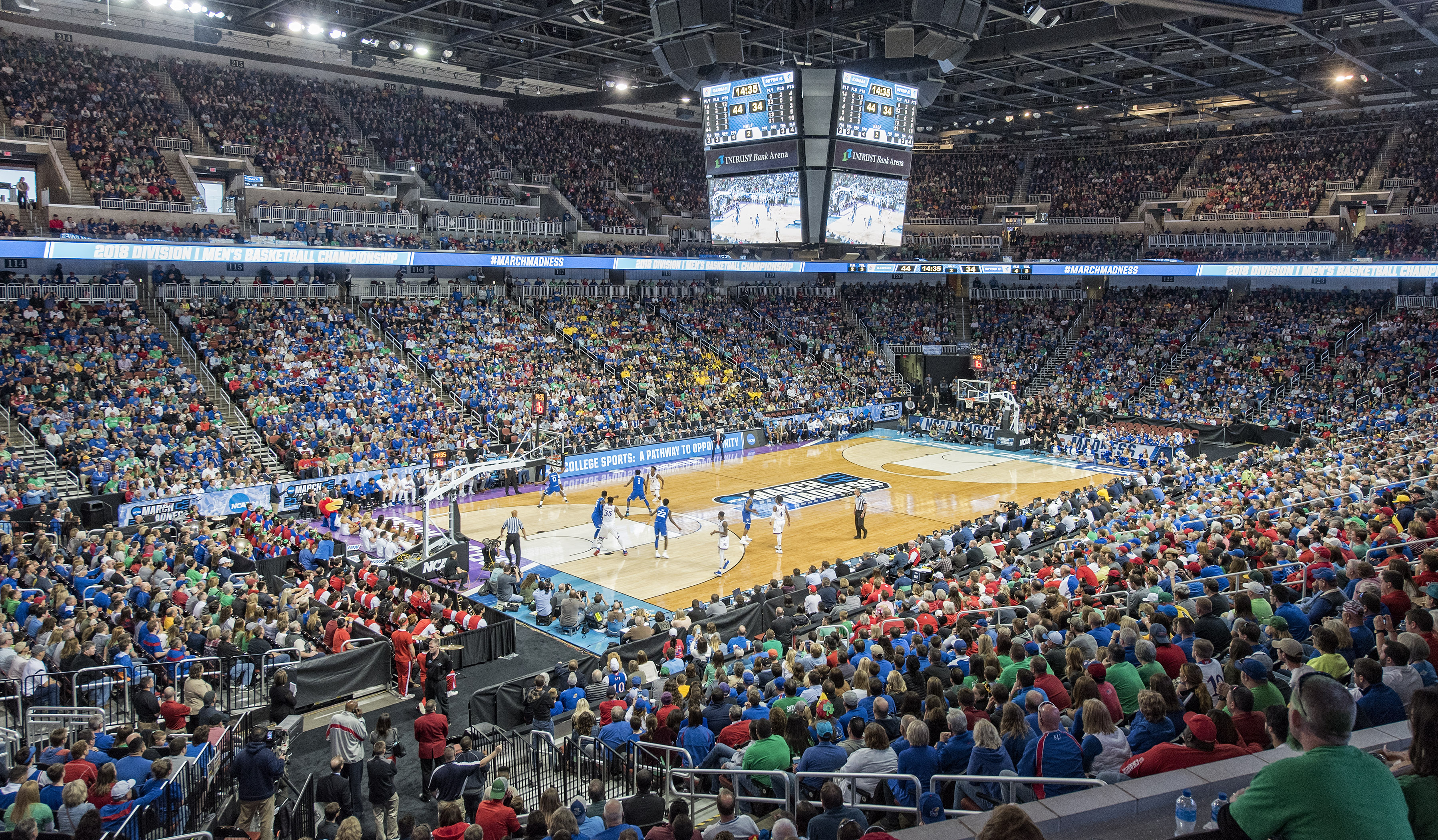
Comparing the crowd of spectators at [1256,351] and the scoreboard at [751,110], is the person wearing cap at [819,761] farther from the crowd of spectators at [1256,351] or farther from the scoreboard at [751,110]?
the crowd of spectators at [1256,351]

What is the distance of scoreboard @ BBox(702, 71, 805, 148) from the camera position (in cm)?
2500

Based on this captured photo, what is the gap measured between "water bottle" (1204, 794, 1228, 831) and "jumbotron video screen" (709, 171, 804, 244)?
2242 cm

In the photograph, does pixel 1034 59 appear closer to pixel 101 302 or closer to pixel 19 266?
pixel 101 302

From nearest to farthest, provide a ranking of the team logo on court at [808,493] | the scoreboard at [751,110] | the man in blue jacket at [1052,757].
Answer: the man in blue jacket at [1052,757]
the scoreboard at [751,110]
the team logo on court at [808,493]

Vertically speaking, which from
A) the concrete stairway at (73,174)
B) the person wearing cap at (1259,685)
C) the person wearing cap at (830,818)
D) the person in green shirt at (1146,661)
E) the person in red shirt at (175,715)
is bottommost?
the person in red shirt at (175,715)

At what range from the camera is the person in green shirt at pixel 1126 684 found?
7578 mm

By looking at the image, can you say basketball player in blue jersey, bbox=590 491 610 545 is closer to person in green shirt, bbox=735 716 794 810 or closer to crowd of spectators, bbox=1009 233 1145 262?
person in green shirt, bbox=735 716 794 810

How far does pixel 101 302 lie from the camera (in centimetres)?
2998

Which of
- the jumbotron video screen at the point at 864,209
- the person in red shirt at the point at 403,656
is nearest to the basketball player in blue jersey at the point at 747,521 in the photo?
the jumbotron video screen at the point at 864,209

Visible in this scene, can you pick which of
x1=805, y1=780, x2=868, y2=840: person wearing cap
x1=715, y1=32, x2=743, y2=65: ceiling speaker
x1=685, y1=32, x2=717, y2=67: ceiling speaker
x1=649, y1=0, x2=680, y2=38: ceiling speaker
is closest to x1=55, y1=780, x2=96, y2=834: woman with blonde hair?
x1=805, y1=780, x2=868, y2=840: person wearing cap

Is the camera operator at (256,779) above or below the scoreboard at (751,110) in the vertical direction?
below

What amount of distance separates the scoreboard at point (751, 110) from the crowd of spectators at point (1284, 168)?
28.7 m

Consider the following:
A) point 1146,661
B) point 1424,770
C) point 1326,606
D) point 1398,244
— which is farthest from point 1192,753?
point 1398,244

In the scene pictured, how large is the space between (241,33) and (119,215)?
12319mm
